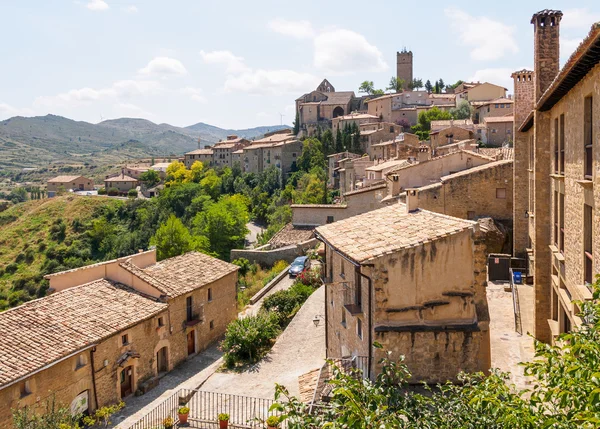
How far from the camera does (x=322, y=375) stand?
14.9 m

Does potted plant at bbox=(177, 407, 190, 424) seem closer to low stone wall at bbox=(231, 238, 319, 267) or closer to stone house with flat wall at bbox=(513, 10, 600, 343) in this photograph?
stone house with flat wall at bbox=(513, 10, 600, 343)

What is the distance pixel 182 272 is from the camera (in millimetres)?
25656

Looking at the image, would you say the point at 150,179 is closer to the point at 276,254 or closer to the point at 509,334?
the point at 276,254

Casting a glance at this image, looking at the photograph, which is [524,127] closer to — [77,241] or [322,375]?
[322,375]

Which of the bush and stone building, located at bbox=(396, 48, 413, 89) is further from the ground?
stone building, located at bbox=(396, 48, 413, 89)

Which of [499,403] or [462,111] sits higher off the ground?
[462,111]

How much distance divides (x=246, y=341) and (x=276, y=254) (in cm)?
1810

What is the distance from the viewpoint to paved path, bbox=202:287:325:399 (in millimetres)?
18000

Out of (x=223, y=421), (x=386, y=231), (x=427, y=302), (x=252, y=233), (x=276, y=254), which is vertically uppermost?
(x=386, y=231)

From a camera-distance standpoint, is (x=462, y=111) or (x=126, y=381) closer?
(x=126, y=381)

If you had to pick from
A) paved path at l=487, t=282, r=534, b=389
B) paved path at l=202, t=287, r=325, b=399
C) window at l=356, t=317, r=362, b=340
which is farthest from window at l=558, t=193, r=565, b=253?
paved path at l=202, t=287, r=325, b=399

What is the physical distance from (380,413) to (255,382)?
1368 centimetres

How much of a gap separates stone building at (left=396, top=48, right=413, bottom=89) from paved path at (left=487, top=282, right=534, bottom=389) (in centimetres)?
10555

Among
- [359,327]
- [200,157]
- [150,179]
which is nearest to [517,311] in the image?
[359,327]
